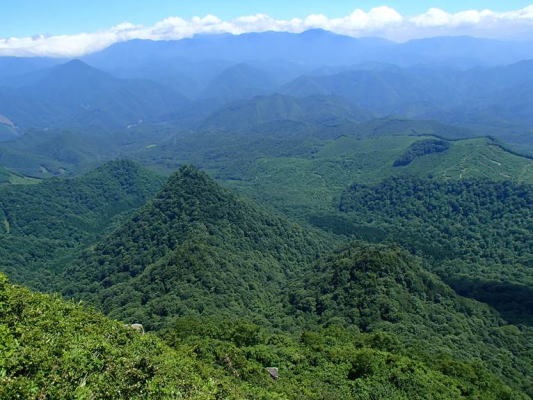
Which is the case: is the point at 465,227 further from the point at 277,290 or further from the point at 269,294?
the point at 269,294

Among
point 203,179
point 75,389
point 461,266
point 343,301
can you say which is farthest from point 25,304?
point 461,266

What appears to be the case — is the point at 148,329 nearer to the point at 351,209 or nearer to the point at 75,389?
the point at 75,389

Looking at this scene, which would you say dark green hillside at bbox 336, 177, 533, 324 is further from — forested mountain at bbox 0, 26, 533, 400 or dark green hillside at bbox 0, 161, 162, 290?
dark green hillside at bbox 0, 161, 162, 290

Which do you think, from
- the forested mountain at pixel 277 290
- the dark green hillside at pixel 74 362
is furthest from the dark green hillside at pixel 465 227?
the dark green hillside at pixel 74 362

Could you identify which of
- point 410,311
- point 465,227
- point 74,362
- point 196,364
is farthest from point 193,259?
point 465,227

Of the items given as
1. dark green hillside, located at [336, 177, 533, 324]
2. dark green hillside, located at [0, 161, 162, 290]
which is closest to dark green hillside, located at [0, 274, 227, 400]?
dark green hillside, located at [336, 177, 533, 324]

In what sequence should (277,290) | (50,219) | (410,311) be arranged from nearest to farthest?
(410,311) < (277,290) < (50,219)
